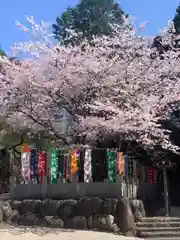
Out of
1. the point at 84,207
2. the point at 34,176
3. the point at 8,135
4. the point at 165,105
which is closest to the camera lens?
the point at 84,207

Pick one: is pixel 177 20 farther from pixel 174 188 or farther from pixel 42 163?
pixel 42 163

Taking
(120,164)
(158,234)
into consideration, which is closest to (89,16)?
(120,164)

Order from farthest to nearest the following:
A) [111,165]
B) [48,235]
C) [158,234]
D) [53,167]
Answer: [53,167] < [111,165] < [158,234] < [48,235]

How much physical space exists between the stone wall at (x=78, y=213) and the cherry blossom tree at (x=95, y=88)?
11.1 ft

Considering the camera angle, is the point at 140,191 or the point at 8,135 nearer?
the point at 140,191

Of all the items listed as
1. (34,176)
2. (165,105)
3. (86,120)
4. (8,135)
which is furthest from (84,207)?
(8,135)

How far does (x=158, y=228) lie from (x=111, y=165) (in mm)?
2696

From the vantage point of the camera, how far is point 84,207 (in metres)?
13.2

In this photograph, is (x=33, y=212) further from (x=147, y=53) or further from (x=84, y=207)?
(x=147, y=53)

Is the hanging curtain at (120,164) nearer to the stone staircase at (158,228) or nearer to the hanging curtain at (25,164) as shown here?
the stone staircase at (158,228)

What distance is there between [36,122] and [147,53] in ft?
18.5

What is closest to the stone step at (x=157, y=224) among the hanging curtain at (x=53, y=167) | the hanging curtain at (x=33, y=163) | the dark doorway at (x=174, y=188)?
the hanging curtain at (x=53, y=167)

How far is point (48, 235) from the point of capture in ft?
39.4

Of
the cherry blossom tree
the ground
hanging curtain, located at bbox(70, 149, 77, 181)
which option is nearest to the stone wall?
the ground
